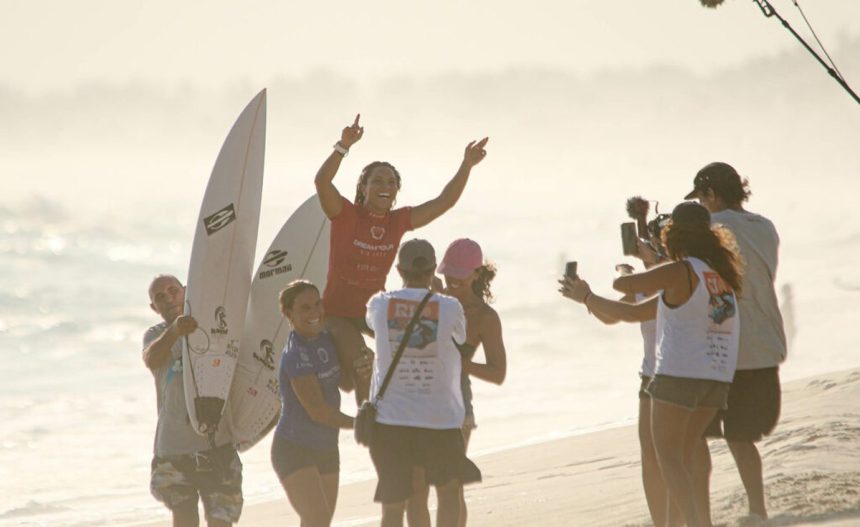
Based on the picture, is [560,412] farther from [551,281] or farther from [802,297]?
[551,281]

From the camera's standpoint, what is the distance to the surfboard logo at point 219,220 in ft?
26.5

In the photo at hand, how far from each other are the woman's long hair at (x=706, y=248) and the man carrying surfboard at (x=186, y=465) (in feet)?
7.43

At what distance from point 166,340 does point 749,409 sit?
2.64 metres

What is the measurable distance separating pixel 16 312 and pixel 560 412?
17980mm

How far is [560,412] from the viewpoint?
1961cm

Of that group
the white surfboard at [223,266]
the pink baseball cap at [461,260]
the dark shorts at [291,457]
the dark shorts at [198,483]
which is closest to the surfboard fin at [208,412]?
the white surfboard at [223,266]

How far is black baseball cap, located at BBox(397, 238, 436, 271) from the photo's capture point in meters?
5.62

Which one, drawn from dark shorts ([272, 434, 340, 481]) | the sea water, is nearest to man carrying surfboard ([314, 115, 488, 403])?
dark shorts ([272, 434, 340, 481])

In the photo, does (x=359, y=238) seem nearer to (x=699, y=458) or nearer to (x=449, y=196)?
(x=449, y=196)

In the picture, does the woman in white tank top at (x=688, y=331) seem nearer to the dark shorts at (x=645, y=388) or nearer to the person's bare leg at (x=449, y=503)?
the dark shorts at (x=645, y=388)

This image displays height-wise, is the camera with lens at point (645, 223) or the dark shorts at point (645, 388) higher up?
the camera with lens at point (645, 223)

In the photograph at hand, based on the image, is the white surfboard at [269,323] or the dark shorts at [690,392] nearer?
the dark shorts at [690,392]

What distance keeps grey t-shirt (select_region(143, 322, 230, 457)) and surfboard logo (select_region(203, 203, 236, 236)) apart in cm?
109

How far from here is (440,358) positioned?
18.2 ft
